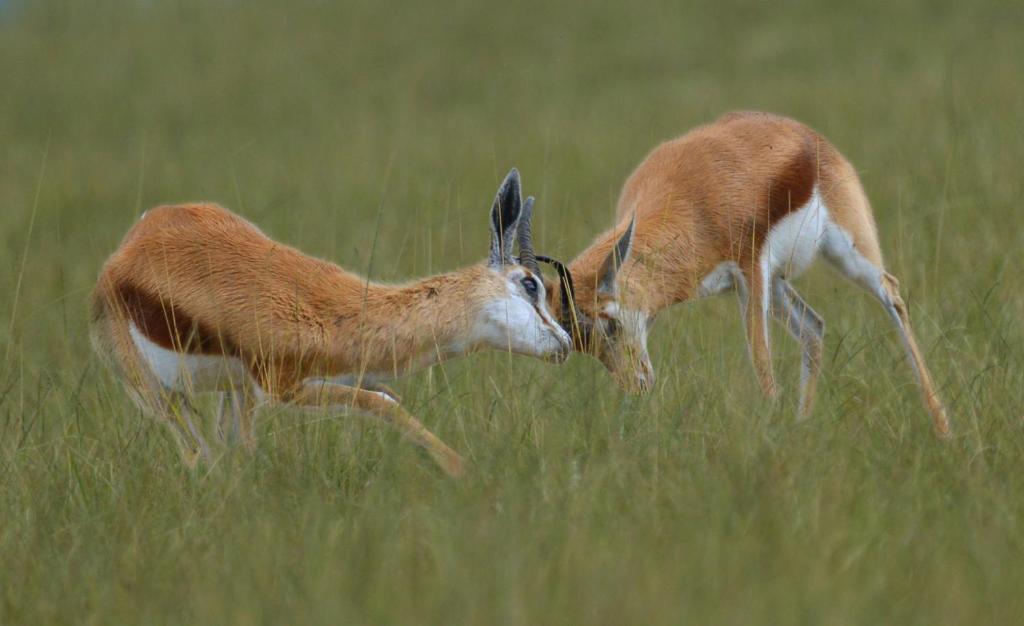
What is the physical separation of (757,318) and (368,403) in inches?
82.5

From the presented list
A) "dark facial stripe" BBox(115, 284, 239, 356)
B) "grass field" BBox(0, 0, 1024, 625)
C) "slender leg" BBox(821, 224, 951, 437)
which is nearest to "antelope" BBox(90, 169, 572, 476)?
"dark facial stripe" BBox(115, 284, 239, 356)

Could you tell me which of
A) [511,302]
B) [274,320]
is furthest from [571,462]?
[274,320]

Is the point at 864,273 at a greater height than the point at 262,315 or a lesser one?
lesser

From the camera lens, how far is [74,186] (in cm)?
1340

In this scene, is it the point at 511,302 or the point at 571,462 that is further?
the point at 511,302

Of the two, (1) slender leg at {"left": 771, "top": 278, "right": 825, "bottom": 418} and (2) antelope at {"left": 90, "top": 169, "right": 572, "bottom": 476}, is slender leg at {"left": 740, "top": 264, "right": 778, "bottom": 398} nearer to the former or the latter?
(1) slender leg at {"left": 771, "top": 278, "right": 825, "bottom": 418}

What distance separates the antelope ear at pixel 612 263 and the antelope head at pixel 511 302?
0.52 metres

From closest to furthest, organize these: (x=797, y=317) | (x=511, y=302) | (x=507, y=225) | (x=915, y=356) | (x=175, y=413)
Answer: (x=175, y=413) → (x=511, y=302) → (x=507, y=225) → (x=915, y=356) → (x=797, y=317)

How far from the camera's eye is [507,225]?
577cm

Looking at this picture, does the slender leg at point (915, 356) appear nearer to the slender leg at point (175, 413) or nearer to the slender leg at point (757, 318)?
the slender leg at point (757, 318)

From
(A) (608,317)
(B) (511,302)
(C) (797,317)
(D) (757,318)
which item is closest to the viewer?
(B) (511,302)

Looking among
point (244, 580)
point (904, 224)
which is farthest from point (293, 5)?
point (244, 580)

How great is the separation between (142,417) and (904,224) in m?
4.98

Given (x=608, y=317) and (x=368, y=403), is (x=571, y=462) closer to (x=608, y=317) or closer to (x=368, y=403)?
(x=368, y=403)
